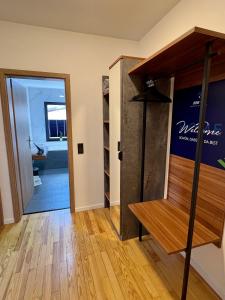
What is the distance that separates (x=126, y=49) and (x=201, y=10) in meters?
1.21

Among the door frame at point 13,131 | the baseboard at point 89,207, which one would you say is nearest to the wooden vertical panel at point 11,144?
the door frame at point 13,131

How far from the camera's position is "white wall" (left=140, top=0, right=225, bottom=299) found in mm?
1334

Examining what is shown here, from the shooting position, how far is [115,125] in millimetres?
1975

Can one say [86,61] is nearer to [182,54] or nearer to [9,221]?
[182,54]

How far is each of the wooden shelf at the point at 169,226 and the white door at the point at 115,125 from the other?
0.40 metres

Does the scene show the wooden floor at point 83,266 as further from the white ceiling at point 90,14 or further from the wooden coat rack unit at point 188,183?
the white ceiling at point 90,14

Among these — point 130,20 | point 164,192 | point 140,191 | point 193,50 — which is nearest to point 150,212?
point 140,191

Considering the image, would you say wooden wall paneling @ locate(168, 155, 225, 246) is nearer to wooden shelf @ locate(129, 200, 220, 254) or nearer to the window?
wooden shelf @ locate(129, 200, 220, 254)

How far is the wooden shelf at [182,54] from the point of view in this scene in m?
0.91

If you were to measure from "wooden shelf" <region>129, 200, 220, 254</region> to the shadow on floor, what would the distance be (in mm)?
1624

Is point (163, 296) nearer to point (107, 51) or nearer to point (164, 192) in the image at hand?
point (164, 192)

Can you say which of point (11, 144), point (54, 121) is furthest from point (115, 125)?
point (54, 121)

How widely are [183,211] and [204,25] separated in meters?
1.67

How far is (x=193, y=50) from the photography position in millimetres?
1141
